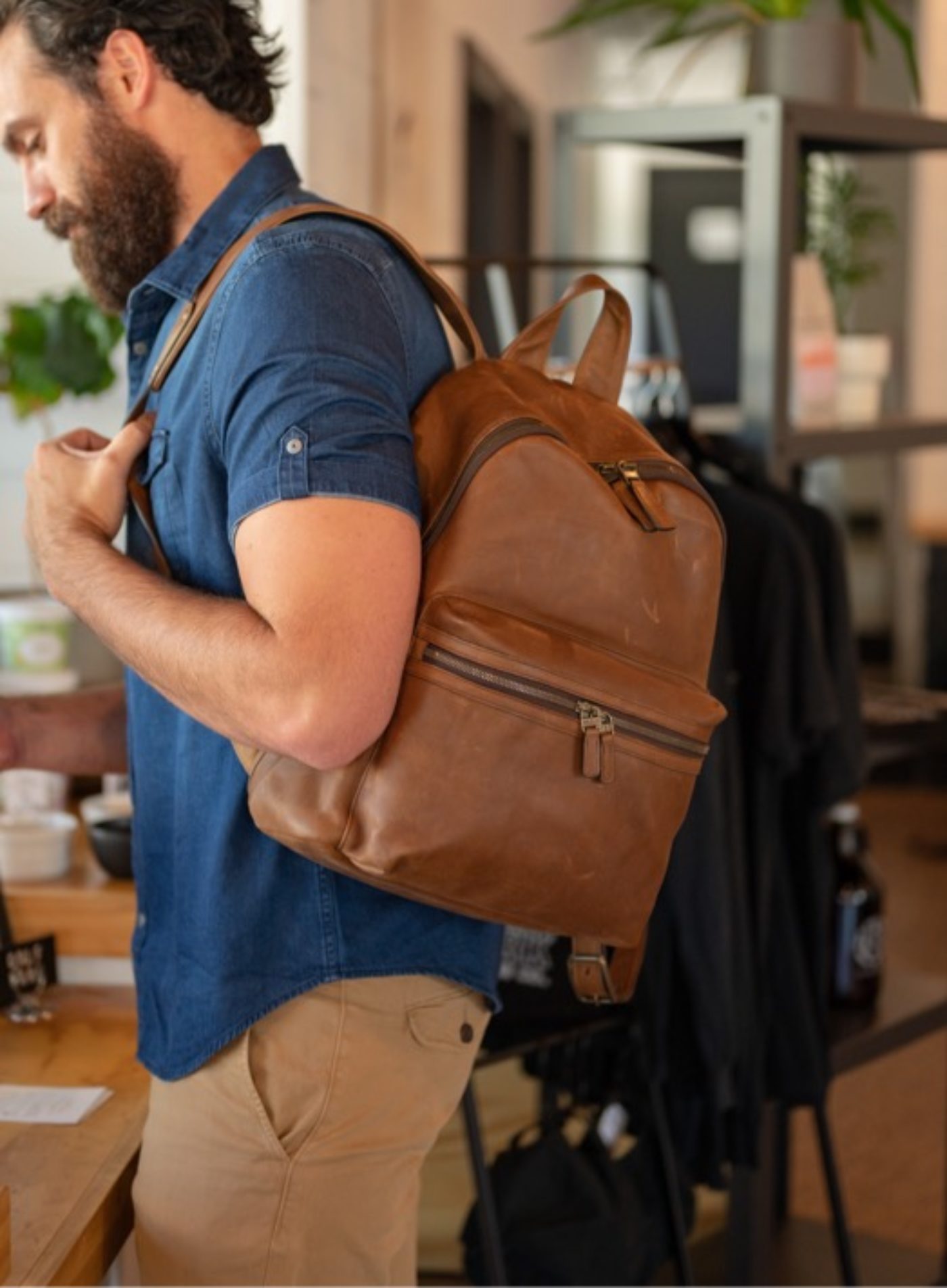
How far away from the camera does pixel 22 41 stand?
1.47 metres

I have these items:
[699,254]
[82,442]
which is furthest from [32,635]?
[699,254]

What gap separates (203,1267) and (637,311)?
5833 mm

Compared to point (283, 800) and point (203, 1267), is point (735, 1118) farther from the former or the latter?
point (283, 800)

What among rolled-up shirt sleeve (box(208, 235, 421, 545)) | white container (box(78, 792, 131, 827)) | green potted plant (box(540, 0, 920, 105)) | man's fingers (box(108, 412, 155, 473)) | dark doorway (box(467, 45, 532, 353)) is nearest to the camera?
rolled-up shirt sleeve (box(208, 235, 421, 545))

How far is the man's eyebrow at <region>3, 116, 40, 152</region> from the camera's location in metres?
1.49

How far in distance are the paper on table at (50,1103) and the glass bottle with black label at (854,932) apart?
4.93 ft

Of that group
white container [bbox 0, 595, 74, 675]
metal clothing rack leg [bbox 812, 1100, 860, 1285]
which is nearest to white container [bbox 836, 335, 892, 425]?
metal clothing rack leg [bbox 812, 1100, 860, 1285]

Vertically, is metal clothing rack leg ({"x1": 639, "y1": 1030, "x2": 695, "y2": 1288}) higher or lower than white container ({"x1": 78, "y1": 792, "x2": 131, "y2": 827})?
lower

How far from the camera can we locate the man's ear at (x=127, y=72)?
145 cm

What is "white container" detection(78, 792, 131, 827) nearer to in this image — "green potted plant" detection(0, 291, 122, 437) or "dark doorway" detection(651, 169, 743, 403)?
"green potted plant" detection(0, 291, 122, 437)

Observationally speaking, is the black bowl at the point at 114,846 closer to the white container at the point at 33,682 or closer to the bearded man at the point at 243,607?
the white container at the point at 33,682

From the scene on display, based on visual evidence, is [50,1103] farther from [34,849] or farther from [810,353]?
[810,353]

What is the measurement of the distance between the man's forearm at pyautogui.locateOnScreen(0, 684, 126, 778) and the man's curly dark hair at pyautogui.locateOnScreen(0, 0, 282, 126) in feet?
Result: 1.95

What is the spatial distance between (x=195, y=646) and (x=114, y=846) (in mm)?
853
